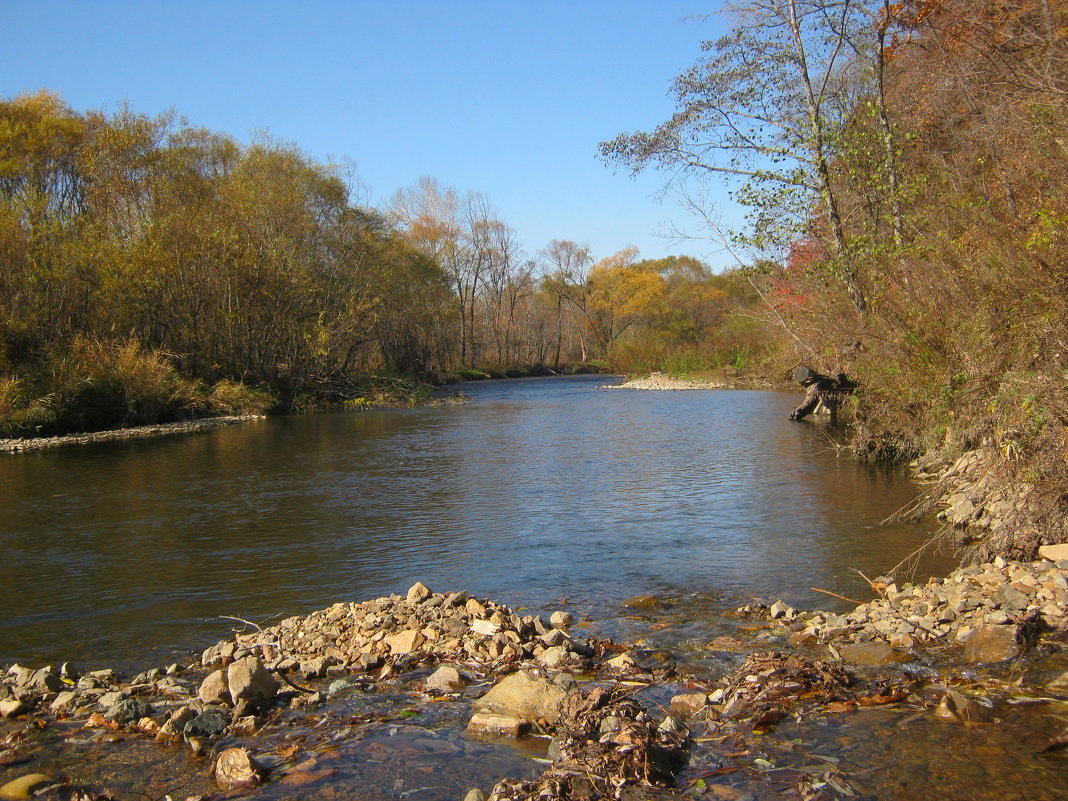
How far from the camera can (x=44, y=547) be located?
448 inches

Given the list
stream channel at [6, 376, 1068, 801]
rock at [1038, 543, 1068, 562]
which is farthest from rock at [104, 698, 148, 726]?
rock at [1038, 543, 1068, 562]

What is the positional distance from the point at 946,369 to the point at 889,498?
2437 mm

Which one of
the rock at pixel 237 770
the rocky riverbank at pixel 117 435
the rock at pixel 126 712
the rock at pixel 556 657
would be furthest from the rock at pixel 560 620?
the rocky riverbank at pixel 117 435

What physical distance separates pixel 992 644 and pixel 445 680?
13.3 ft

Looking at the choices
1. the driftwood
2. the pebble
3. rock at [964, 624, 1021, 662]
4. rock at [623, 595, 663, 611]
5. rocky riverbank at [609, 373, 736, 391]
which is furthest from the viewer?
rocky riverbank at [609, 373, 736, 391]

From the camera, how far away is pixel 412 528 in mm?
12234

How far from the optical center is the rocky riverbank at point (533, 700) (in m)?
4.71

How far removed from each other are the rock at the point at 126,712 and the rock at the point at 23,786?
2.48 feet

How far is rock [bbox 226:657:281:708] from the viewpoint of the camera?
18.5ft

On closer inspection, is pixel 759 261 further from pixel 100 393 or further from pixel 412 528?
pixel 100 393

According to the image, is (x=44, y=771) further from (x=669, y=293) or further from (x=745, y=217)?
(x=669, y=293)

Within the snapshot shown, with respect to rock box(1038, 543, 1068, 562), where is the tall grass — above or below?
above

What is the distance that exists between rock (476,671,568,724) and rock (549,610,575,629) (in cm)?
161

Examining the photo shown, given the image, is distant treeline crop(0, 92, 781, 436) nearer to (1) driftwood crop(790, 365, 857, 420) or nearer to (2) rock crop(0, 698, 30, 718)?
(1) driftwood crop(790, 365, 857, 420)
